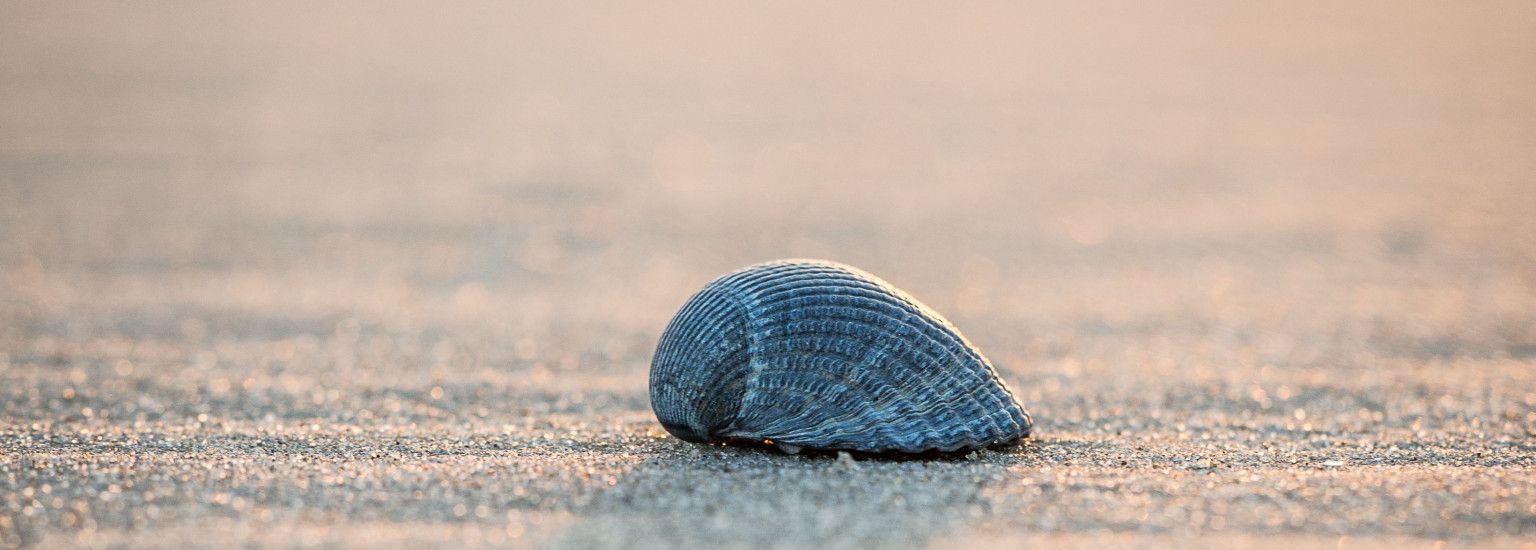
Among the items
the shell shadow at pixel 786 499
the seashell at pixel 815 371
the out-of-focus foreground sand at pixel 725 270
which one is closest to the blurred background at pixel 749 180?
the out-of-focus foreground sand at pixel 725 270

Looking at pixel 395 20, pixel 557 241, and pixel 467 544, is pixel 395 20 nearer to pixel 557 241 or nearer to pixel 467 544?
pixel 557 241

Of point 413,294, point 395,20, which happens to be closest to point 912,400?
point 413,294

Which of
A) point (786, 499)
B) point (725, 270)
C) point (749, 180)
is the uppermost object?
point (749, 180)

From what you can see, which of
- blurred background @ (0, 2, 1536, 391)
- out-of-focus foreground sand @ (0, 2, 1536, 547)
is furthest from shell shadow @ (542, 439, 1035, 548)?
blurred background @ (0, 2, 1536, 391)

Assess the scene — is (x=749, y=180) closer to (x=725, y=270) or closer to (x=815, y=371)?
(x=725, y=270)

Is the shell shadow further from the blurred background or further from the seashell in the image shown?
the blurred background

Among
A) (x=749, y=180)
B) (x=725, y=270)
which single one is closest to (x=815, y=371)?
(x=725, y=270)
